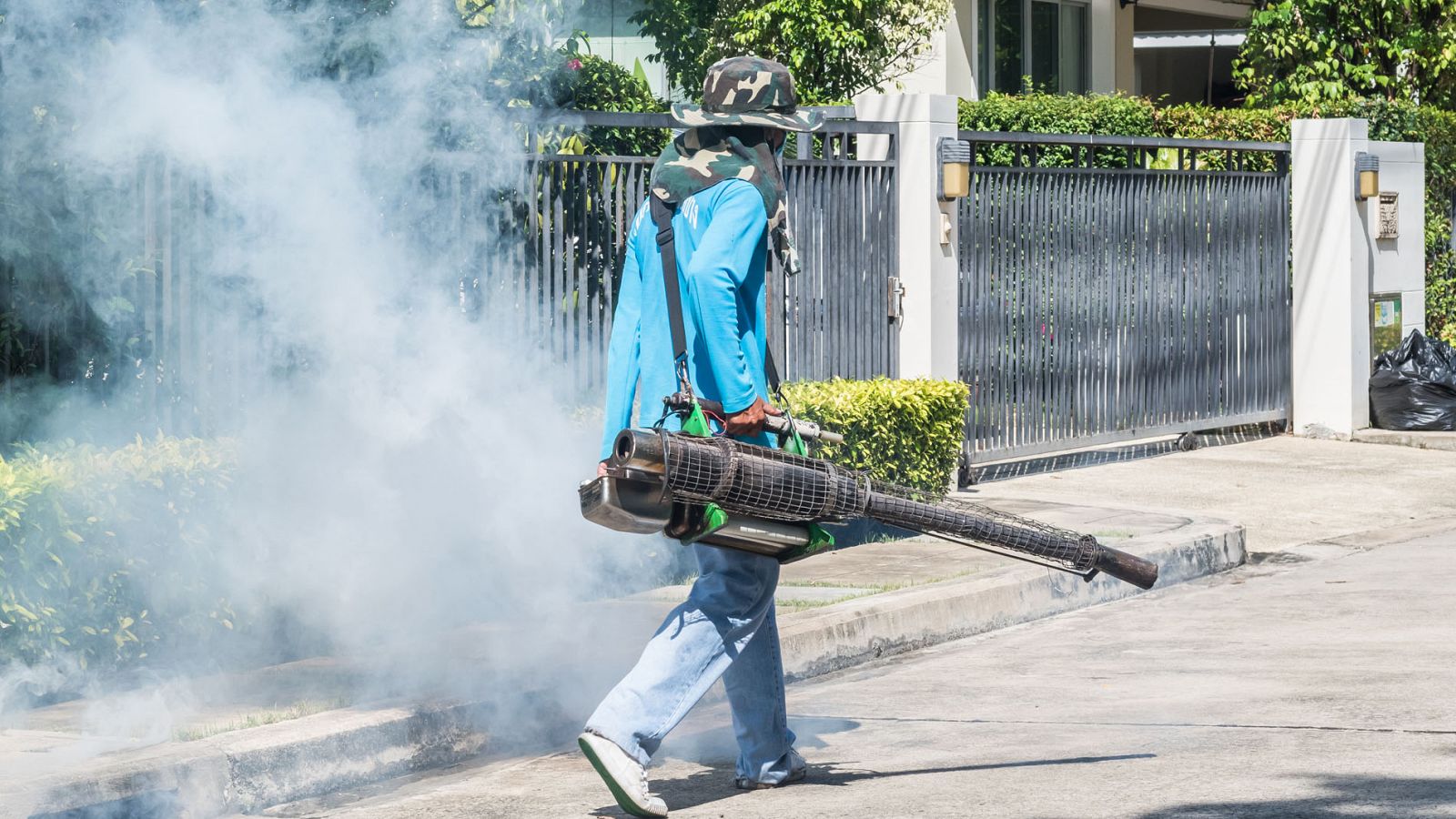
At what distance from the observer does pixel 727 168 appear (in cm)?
502

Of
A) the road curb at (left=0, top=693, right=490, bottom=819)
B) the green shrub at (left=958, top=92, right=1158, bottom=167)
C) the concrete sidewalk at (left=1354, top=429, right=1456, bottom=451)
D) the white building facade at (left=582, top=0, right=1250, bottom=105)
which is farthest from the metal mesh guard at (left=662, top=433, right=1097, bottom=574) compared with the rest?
the white building facade at (left=582, top=0, right=1250, bottom=105)

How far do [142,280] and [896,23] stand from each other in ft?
41.6

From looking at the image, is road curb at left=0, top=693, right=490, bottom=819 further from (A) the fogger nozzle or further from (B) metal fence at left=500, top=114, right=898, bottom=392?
(B) metal fence at left=500, top=114, right=898, bottom=392

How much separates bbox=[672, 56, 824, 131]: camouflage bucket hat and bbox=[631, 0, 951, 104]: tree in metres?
12.4

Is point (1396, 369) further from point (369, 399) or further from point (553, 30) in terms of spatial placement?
point (369, 399)

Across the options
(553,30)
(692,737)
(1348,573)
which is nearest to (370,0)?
(553,30)

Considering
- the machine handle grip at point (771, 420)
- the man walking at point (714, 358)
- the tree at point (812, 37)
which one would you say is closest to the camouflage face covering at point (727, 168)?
the man walking at point (714, 358)

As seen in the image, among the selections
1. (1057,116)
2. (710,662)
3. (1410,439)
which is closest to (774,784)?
(710,662)

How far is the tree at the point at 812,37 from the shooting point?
18.1 metres

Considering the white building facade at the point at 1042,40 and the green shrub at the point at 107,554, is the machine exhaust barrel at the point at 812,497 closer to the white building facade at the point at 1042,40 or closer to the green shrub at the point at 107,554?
the green shrub at the point at 107,554

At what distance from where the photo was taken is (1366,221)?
14844 mm

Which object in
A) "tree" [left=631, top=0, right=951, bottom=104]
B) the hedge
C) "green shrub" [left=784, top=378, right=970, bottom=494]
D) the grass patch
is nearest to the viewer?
the grass patch

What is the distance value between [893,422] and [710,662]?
4914mm

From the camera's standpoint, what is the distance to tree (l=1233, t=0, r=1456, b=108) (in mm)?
17812
